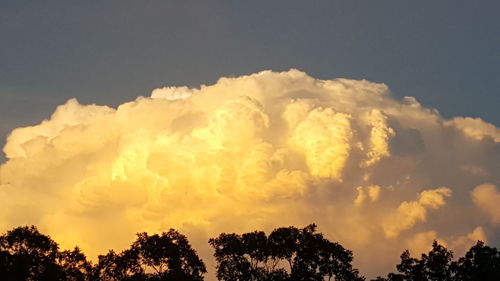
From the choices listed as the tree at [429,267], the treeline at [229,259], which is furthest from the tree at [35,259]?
the tree at [429,267]

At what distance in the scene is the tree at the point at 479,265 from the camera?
110438 mm

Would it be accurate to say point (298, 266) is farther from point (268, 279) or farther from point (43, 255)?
point (43, 255)

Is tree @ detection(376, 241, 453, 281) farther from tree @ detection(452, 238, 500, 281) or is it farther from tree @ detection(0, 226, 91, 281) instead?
tree @ detection(0, 226, 91, 281)

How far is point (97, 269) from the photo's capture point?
12238 centimetres

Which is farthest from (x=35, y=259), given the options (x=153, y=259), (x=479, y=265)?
(x=479, y=265)

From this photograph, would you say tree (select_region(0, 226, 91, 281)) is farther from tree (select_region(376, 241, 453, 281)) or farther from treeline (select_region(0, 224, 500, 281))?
tree (select_region(376, 241, 453, 281))

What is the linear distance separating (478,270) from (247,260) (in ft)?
132

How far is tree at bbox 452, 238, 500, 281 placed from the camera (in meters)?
110

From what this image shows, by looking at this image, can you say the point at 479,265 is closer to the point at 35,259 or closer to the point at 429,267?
the point at 429,267

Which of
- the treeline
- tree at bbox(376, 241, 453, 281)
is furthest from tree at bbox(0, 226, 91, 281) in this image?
tree at bbox(376, 241, 453, 281)

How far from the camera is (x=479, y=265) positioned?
370 feet

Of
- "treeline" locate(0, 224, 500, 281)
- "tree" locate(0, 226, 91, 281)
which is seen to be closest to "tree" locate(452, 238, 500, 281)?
"treeline" locate(0, 224, 500, 281)

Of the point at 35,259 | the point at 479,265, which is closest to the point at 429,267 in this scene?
the point at 479,265

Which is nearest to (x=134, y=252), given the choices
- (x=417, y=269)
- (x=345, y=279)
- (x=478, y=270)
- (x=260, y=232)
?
(x=260, y=232)
